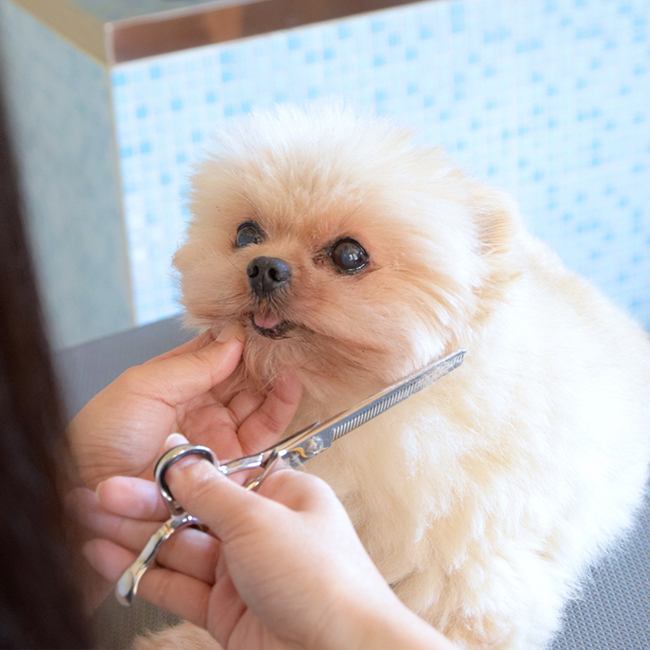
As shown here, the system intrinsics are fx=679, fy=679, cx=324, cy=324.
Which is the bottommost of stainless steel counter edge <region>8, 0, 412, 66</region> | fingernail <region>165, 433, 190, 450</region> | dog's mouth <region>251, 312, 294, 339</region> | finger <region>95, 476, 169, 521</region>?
finger <region>95, 476, 169, 521</region>

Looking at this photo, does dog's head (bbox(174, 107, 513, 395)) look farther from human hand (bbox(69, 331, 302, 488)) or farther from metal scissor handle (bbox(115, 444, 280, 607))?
metal scissor handle (bbox(115, 444, 280, 607))

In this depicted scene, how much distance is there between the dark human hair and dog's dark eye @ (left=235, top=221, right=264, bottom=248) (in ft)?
1.83

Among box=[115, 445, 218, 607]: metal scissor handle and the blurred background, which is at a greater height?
the blurred background

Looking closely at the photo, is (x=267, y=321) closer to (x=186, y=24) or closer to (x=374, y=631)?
(x=374, y=631)

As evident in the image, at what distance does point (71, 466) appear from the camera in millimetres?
473

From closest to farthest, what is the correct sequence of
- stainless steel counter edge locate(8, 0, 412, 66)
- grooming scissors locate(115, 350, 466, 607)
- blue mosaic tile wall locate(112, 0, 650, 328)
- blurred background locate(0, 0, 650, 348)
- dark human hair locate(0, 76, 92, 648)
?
1. dark human hair locate(0, 76, 92, 648)
2. grooming scissors locate(115, 350, 466, 607)
3. stainless steel counter edge locate(8, 0, 412, 66)
4. blurred background locate(0, 0, 650, 348)
5. blue mosaic tile wall locate(112, 0, 650, 328)

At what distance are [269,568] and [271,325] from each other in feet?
1.13

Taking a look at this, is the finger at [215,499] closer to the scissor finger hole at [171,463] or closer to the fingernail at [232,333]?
the scissor finger hole at [171,463]

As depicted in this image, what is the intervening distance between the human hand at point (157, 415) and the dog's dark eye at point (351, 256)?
0.17 m

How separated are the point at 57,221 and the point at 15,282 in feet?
7.92

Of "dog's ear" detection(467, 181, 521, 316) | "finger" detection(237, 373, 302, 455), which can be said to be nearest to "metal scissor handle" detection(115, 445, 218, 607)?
"finger" detection(237, 373, 302, 455)

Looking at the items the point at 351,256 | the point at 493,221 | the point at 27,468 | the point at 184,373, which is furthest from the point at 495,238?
the point at 27,468

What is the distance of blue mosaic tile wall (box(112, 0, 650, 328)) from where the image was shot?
2387 millimetres

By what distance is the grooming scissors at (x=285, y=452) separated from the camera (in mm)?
687
